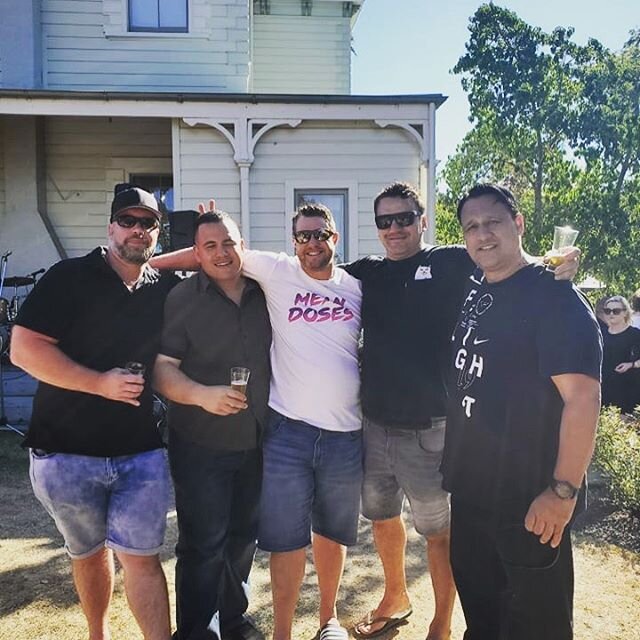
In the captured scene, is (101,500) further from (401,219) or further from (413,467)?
(401,219)

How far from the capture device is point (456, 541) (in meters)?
2.57

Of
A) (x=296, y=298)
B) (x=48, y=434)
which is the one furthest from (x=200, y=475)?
(x=296, y=298)

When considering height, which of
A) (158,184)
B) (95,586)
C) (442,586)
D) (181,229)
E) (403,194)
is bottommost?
(442,586)

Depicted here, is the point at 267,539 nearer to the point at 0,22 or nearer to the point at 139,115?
the point at 139,115

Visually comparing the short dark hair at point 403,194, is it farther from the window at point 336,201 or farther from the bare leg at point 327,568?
the window at point 336,201

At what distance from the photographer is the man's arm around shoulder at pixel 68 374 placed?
2.41m

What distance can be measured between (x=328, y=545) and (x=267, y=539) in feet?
1.13

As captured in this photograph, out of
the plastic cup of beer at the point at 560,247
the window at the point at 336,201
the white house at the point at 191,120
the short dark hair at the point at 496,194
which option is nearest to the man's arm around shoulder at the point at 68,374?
the short dark hair at the point at 496,194

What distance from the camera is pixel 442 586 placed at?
10.0 ft

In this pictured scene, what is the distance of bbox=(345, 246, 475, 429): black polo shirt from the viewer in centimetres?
293

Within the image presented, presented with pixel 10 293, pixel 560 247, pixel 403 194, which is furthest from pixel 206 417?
pixel 10 293

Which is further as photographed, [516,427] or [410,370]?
[410,370]

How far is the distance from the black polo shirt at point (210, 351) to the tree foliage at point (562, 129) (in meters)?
17.4

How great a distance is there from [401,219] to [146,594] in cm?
211
